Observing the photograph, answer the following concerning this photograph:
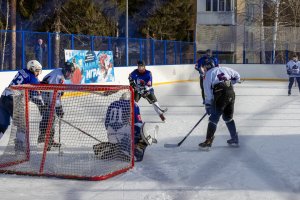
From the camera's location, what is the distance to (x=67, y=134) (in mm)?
6410

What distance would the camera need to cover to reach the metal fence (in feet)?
45.1

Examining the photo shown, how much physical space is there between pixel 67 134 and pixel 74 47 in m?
9.66

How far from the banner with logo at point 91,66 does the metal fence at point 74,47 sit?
31 cm

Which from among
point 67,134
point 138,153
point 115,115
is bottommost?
point 138,153

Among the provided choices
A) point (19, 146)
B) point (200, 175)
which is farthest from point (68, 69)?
point (200, 175)

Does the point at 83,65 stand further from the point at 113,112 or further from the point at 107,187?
the point at 107,187

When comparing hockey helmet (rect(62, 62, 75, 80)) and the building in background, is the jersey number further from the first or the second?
the building in background

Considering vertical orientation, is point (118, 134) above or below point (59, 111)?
below

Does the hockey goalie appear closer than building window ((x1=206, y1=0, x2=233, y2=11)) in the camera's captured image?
Yes

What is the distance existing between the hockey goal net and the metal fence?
285 inches

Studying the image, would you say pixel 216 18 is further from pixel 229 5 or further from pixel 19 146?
pixel 19 146

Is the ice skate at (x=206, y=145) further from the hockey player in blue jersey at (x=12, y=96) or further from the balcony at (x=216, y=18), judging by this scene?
the balcony at (x=216, y=18)

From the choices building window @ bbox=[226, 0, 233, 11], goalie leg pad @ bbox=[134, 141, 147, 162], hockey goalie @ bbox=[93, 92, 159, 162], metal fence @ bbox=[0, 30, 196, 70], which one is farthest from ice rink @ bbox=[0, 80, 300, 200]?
building window @ bbox=[226, 0, 233, 11]

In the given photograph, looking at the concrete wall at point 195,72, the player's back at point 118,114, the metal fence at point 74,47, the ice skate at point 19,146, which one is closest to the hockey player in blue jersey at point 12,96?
the ice skate at point 19,146
